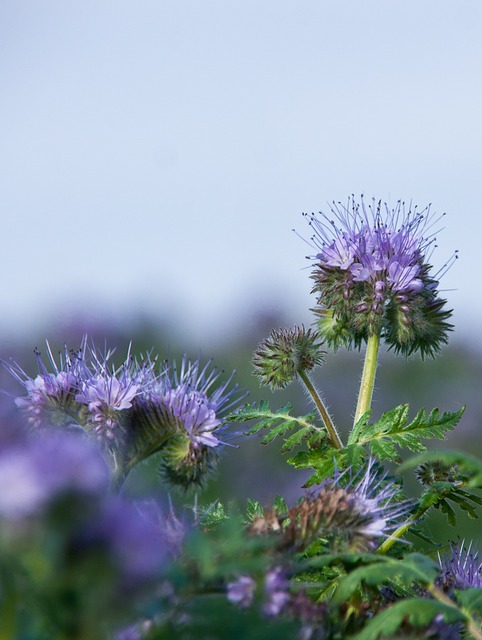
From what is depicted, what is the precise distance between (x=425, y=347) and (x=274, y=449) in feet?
28.2

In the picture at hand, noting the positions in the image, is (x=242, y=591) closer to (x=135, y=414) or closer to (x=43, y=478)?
(x=43, y=478)

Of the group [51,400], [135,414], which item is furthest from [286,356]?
[51,400]

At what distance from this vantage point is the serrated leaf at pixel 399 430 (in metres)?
4.48

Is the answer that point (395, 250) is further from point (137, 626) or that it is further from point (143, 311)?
point (143, 311)

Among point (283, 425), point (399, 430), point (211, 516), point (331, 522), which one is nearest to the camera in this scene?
point (331, 522)

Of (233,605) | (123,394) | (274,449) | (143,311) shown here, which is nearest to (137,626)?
(233,605)

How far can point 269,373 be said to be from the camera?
514cm

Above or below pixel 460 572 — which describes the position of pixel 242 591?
above

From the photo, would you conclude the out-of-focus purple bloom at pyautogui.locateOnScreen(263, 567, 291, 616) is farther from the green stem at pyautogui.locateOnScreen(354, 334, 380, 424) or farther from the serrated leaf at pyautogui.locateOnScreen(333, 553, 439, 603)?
the green stem at pyautogui.locateOnScreen(354, 334, 380, 424)

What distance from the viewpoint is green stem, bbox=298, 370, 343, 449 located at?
4.75m

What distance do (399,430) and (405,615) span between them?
1.57m

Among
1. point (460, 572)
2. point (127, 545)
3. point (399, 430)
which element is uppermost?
point (127, 545)

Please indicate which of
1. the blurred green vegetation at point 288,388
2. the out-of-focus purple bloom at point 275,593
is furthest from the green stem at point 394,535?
the blurred green vegetation at point 288,388

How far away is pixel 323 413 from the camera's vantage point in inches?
196
